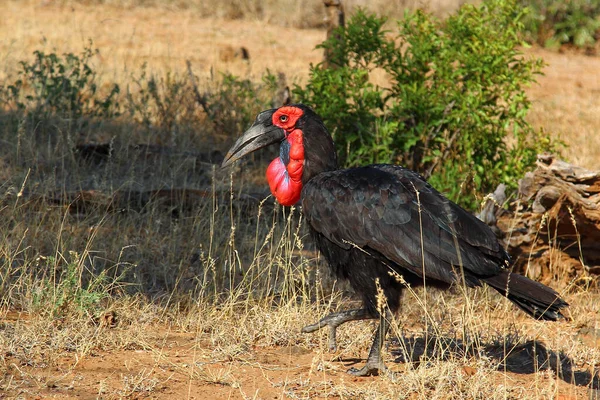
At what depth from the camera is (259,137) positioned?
498cm

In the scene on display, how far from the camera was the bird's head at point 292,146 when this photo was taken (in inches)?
187

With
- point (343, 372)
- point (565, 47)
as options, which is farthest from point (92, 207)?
point (565, 47)

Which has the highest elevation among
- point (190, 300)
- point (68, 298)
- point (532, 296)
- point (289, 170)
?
point (289, 170)

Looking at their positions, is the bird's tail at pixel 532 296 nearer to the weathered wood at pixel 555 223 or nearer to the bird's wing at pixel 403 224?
the bird's wing at pixel 403 224

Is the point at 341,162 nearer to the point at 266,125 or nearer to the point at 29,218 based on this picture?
the point at 266,125

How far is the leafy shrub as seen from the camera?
13906 mm

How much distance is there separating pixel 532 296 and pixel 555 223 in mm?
2099

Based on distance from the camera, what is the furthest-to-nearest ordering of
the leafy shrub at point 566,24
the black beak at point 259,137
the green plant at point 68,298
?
the leafy shrub at point 566,24 < the black beak at point 259,137 < the green plant at point 68,298

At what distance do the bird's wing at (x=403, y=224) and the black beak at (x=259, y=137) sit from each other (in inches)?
22.1

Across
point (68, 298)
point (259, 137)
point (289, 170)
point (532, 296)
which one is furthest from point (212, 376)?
point (532, 296)

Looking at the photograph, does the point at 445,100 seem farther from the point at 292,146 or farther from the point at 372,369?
the point at 372,369

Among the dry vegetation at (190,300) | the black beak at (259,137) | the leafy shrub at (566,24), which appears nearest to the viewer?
the dry vegetation at (190,300)

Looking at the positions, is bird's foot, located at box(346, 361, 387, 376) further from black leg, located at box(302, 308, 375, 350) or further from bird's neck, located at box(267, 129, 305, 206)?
bird's neck, located at box(267, 129, 305, 206)

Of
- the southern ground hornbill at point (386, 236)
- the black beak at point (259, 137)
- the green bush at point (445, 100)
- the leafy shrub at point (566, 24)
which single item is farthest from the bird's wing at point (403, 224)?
the leafy shrub at point (566, 24)
